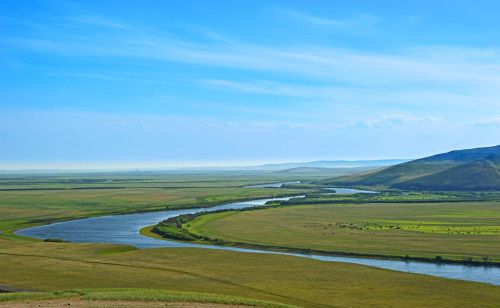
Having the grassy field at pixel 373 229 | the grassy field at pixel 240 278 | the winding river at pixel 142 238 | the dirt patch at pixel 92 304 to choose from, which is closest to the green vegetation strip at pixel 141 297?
the dirt patch at pixel 92 304

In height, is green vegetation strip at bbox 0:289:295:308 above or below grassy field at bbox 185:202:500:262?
above

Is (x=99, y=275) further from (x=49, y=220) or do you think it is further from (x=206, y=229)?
(x=49, y=220)

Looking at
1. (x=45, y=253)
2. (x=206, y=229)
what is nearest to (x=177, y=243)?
(x=206, y=229)

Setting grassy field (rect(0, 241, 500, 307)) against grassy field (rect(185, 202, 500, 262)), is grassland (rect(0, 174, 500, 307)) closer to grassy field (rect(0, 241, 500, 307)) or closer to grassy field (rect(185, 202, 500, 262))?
grassy field (rect(0, 241, 500, 307))

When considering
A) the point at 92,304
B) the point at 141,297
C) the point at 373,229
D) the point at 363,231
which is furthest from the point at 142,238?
the point at 92,304

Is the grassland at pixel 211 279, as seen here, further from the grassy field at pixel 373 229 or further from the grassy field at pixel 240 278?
the grassy field at pixel 373 229

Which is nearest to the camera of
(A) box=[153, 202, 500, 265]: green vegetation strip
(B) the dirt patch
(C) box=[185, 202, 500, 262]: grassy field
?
(B) the dirt patch

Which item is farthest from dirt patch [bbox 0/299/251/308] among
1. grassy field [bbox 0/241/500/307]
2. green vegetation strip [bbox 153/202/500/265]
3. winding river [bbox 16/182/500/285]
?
green vegetation strip [bbox 153/202/500/265]
